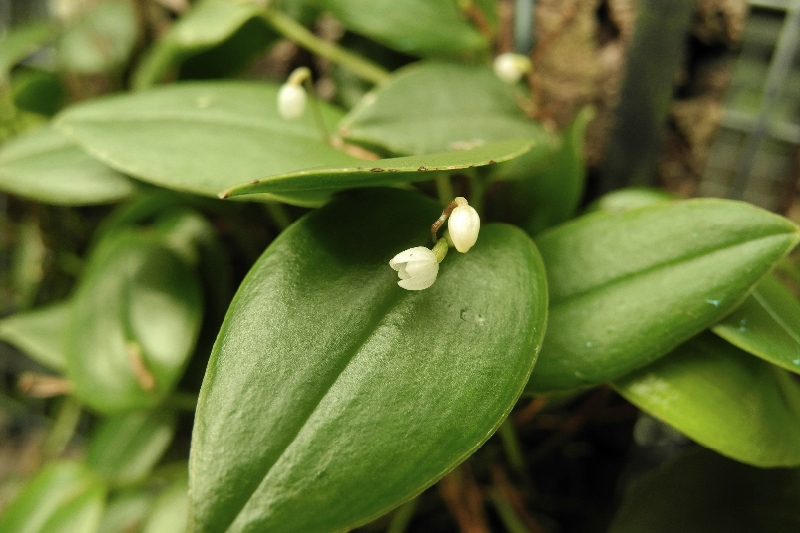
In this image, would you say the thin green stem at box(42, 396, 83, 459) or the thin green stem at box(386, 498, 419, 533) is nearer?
the thin green stem at box(386, 498, 419, 533)

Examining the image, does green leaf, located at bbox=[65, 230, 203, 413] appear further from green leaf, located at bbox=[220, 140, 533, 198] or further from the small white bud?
the small white bud

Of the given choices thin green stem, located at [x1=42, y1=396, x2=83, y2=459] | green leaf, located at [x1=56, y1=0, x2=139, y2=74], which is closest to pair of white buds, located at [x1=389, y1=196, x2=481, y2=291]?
green leaf, located at [x1=56, y1=0, x2=139, y2=74]

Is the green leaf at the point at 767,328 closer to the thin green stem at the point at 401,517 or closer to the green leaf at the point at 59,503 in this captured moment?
the thin green stem at the point at 401,517

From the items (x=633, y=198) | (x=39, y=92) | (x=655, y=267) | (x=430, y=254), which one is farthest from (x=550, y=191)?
(x=39, y=92)

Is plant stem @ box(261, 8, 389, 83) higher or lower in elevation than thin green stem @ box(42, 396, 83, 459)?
higher

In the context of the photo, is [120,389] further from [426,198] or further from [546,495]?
[546,495]

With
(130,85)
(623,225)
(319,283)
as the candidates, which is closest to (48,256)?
(130,85)

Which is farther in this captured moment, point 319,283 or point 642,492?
point 642,492
